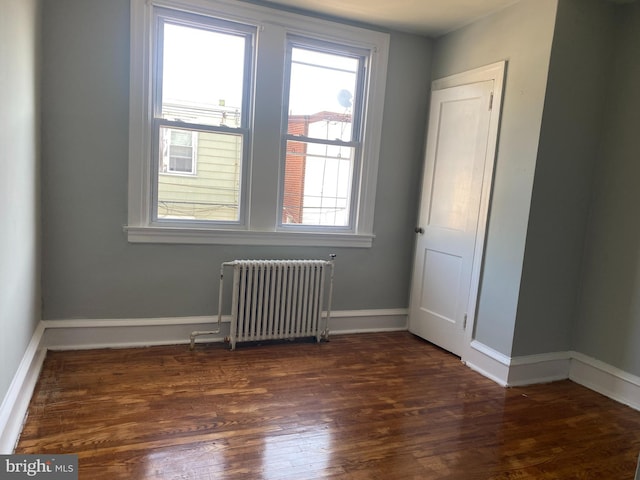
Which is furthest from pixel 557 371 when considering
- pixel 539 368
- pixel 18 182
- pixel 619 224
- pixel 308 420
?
pixel 18 182

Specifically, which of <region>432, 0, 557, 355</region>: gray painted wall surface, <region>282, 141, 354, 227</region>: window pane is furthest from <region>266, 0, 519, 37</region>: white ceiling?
<region>282, 141, 354, 227</region>: window pane

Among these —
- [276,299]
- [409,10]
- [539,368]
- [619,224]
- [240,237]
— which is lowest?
[539,368]

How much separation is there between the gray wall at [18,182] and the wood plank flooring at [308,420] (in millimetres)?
427

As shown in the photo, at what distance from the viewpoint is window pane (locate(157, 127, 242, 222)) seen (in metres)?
3.23

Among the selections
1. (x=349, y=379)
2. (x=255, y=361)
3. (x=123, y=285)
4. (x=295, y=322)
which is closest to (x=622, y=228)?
(x=349, y=379)

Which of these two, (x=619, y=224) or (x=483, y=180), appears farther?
(x=483, y=180)

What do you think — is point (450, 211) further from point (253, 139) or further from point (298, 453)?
point (298, 453)

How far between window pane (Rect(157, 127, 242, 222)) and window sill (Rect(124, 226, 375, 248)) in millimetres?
135

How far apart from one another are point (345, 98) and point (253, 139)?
0.88m

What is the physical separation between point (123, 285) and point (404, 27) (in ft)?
9.71

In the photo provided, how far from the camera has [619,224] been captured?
2.96 m

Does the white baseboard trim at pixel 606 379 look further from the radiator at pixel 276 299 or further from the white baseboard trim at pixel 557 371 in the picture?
the radiator at pixel 276 299

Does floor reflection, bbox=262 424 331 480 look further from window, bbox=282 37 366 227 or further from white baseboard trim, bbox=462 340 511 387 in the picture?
window, bbox=282 37 366 227

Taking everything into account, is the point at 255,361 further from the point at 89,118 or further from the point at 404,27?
the point at 404,27
